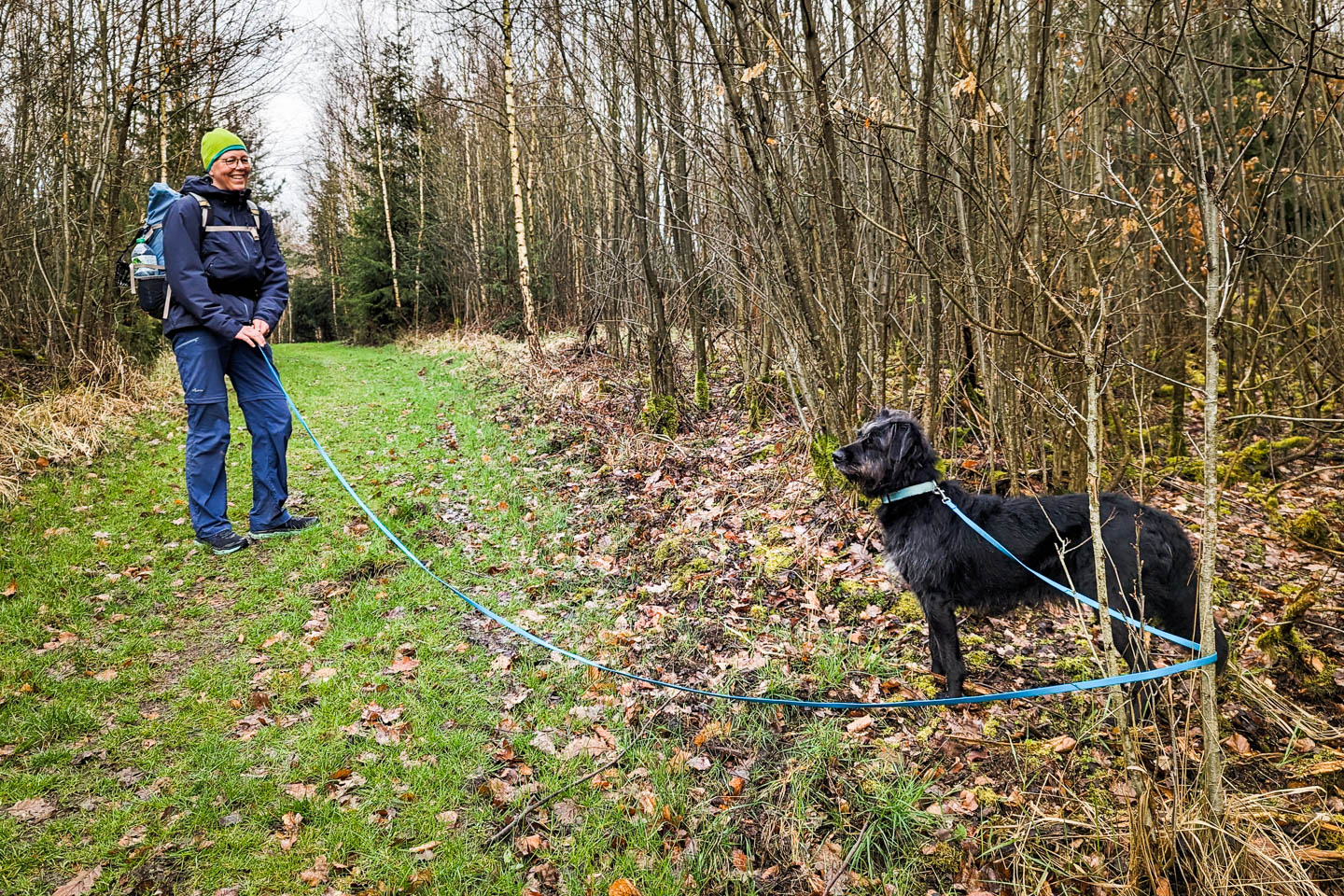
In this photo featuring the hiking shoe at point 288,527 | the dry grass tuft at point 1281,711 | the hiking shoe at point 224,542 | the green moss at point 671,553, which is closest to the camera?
the dry grass tuft at point 1281,711

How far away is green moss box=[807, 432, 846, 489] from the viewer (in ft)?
17.9

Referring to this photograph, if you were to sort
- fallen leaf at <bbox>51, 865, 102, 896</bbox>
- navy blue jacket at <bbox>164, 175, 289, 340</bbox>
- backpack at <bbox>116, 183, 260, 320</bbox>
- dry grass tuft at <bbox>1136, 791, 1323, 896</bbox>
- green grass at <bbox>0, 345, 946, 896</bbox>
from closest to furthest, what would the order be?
dry grass tuft at <bbox>1136, 791, 1323, 896</bbox>, fallen leaf at <bbox>51, 865, 102, 896</bbox>, green grass at <bbox>0, 345, 946, 896</bbox>, navy blue jacket at <bbox>164, 175, 289, 340</bbox>, backpack at <bbox>116, 183, 260, 320</bbox>

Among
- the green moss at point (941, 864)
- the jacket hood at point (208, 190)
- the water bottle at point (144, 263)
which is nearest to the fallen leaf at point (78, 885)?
the green moss at point (941, 864)

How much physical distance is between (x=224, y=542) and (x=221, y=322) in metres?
1.64

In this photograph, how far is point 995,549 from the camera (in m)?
3.37

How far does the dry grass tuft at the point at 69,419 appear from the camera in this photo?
6.12 metres

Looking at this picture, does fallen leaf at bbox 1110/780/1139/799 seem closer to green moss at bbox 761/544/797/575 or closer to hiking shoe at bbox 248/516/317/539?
green moss at bbox 761/544/797/575

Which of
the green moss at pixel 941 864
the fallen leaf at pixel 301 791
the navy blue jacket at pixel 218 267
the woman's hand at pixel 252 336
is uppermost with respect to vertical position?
the navy blue jacket at pixel 218 267

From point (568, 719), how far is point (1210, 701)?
8.60ft

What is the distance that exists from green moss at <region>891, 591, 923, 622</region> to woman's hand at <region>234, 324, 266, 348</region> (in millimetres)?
4916

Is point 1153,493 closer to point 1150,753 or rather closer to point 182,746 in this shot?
point 1150,753

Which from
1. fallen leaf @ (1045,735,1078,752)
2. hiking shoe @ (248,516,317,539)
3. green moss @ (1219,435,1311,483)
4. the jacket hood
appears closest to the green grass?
hiking shoe @ (248,516,317,539)

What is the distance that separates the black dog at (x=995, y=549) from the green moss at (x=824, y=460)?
1.60m

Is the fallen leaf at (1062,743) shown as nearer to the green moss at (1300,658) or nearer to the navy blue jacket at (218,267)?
the green moss at (1300,658)
